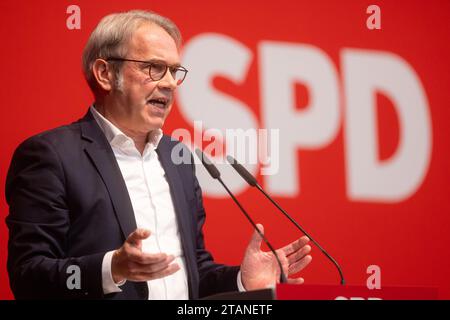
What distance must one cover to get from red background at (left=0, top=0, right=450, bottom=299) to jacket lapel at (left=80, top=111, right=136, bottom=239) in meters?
0.54

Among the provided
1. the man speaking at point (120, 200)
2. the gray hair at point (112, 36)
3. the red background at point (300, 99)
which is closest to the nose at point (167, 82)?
the man speaking at point (120, 200)

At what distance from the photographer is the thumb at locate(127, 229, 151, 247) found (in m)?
1.74

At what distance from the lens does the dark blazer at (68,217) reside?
79.4 inches

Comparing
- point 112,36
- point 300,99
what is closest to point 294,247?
point 112,36

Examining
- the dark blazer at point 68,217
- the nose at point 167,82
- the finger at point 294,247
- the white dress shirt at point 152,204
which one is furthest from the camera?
the nose at point 167,82

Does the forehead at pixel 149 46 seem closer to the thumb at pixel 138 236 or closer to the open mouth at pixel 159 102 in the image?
the open mouth at pixel 159 102

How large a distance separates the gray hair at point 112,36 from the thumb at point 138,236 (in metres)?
0.90

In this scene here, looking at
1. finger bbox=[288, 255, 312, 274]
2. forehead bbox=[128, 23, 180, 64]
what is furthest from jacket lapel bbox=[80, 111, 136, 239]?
finger bbox=[288, 255, 312, 274]

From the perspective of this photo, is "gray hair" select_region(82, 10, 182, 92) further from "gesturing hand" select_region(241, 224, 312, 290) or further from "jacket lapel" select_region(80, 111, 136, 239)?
"gesturing hand" select_region(241, 224, 312, 290)

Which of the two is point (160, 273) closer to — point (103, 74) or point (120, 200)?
point (120, 200)

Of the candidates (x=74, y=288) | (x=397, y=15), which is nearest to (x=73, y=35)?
(x=74, y=288)

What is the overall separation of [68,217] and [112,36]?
71cm
